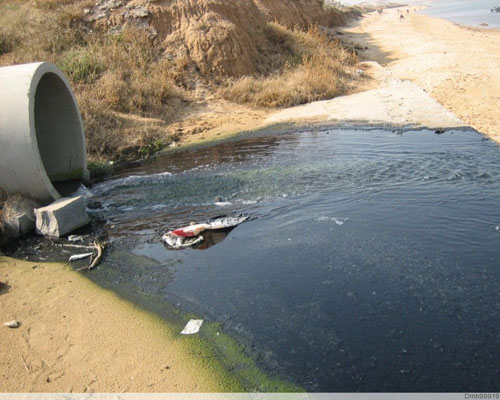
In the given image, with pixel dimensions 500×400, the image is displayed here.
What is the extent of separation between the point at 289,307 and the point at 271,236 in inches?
59.7

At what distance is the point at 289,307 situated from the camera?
14.9 feet

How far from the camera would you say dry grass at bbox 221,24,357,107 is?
12.3 metres

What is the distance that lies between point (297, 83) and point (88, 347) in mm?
9802

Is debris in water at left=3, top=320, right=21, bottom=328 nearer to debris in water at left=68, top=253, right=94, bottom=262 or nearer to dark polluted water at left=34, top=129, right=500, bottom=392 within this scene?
dark polluted water at left=34, top=129, right=500, bottom=392

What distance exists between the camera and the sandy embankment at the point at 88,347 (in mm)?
3762

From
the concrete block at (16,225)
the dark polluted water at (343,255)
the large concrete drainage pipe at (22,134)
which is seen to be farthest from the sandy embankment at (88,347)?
the large concrete drainage pipe at (22,134)

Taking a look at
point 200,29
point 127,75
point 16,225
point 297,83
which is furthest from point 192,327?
point 200,29

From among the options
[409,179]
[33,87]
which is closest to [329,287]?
[409,179]

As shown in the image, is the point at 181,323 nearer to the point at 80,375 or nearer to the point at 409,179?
the point at 80,375

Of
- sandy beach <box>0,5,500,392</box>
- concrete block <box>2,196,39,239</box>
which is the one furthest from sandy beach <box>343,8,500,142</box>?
concrete block <box>2,196,39,239</box>

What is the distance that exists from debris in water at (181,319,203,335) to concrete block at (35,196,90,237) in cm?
291

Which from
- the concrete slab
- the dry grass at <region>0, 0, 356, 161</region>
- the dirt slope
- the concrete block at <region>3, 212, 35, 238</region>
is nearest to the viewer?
the concrete block at <region>3, 212, 35, 238</region>

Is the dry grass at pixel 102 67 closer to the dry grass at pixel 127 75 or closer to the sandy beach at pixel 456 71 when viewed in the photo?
the dry grass at pixel 127 75

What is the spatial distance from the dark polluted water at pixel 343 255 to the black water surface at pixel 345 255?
2 centimetres
